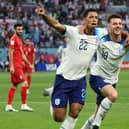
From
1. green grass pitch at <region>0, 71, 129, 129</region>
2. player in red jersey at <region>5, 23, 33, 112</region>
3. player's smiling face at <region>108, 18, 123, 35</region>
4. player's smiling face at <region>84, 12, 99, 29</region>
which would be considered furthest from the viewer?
player in red jersey at <region>5, 23, 33, 112</region>

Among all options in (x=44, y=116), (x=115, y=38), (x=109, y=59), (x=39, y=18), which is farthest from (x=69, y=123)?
(x=39, y=18)

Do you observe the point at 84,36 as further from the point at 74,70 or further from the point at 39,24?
the point at 39,24

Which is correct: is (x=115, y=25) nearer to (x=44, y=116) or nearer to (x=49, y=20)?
(x=49, y=20)

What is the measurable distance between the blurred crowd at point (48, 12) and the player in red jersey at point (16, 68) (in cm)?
2550

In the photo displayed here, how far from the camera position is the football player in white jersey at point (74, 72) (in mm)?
10727

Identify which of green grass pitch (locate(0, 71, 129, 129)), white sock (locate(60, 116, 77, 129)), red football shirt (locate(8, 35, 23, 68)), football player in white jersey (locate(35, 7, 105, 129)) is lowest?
green grass pitch (locate(0, 71, 129, 129))

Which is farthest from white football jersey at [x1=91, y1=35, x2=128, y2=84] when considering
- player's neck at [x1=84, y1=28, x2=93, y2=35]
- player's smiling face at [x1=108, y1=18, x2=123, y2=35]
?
player's neck at [x1=84, y1=28, x2=93, y2=35]

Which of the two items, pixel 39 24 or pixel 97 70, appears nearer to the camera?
pixel 97 70

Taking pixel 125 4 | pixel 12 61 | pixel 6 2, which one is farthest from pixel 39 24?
pixel 12 61

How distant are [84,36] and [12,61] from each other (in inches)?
236

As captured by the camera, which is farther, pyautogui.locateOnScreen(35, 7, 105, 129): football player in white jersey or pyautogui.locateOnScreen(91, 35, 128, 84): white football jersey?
pyautogui.locateOnScreen(91, 35, 128, 84): white football jersey

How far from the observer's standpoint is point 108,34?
38.3 feet

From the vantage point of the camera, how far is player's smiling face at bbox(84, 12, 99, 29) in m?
10.9

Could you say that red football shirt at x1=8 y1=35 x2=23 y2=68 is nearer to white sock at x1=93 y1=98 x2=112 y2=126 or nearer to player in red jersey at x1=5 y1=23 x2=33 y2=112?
player in red jersey at x1=5 y1=23 x2=33 y2=112
